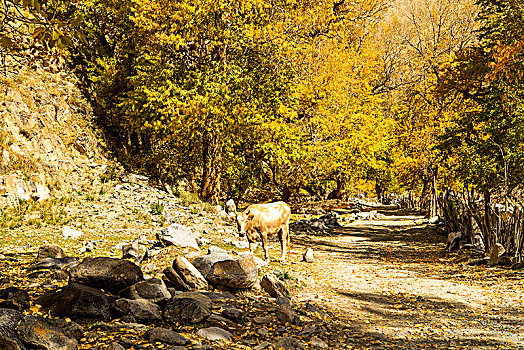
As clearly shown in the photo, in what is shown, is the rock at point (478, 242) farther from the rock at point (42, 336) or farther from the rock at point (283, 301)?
the rock at point (42, 336)

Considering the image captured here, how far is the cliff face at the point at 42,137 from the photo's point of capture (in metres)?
13.0

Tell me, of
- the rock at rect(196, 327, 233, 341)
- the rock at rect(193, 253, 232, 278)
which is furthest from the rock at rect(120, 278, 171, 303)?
the rock at rect(193, 253, 232, 278)

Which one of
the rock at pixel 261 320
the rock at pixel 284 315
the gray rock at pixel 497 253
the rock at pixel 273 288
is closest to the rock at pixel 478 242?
the gray rock at pixel 497 253

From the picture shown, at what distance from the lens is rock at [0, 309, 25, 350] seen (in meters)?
3.46

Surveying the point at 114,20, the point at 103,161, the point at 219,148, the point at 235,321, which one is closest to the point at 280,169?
the point at 219,148

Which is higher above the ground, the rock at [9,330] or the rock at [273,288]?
the rock at [9,330]

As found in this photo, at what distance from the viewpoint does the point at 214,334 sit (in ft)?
16.3

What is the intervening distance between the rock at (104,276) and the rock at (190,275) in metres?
1.10

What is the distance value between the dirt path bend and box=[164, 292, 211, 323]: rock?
2015 mm

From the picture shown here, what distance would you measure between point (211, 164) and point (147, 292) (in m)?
12.9

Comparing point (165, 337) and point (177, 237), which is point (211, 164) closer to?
point (177, 237)

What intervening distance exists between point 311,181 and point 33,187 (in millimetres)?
15299

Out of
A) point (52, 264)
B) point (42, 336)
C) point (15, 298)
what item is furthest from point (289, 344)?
point (52, 264)

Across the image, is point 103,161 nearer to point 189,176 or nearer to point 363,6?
point 189,176
